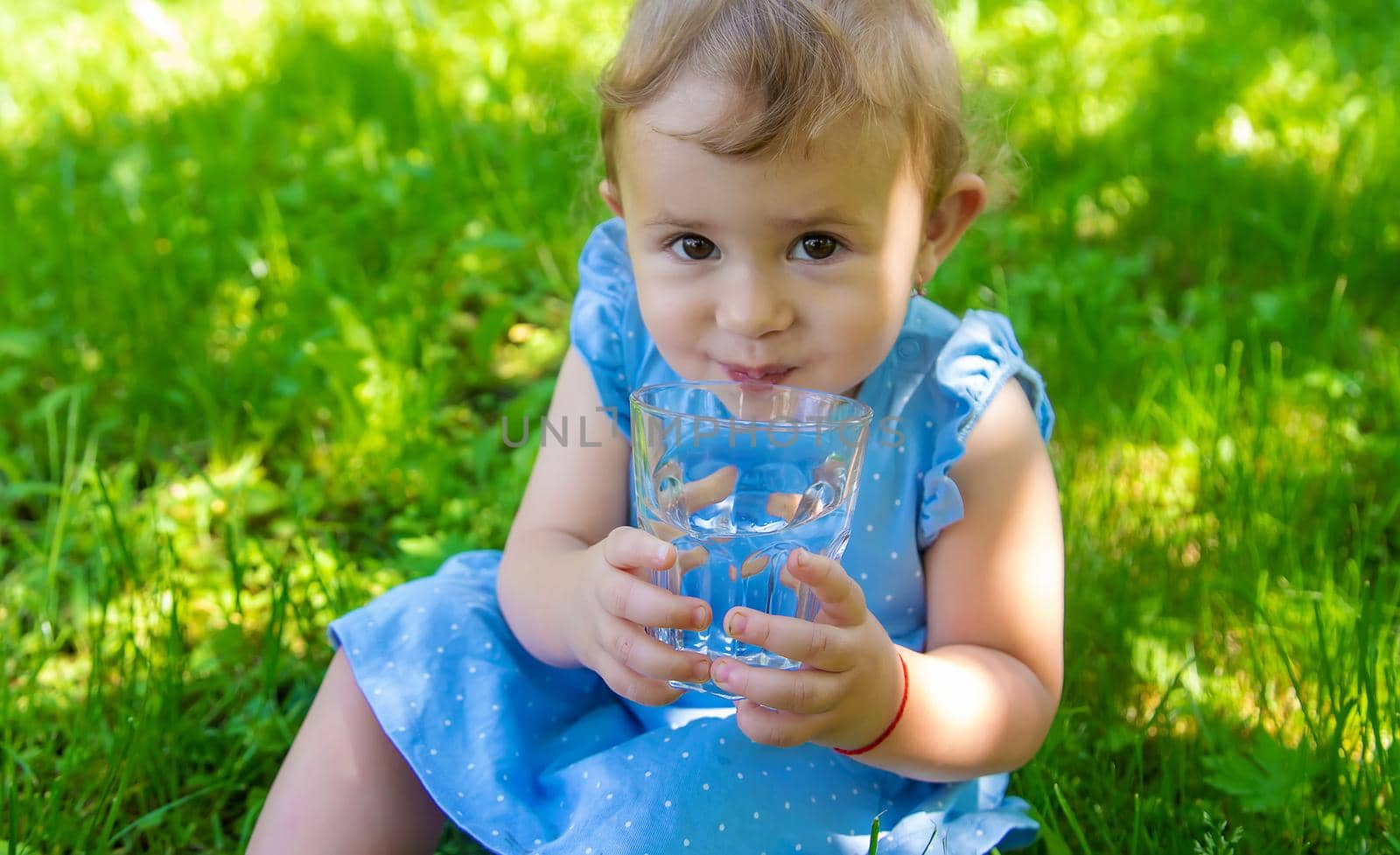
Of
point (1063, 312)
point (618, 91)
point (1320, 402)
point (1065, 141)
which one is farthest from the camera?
point (1065, 141)

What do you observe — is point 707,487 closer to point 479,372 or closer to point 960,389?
point 960,389

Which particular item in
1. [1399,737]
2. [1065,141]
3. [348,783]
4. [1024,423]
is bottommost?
[348,783]

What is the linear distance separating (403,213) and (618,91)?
176 centimetres

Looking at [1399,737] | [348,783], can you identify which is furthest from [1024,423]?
[348,783]

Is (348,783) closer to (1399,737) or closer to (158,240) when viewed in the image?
(1399,737)

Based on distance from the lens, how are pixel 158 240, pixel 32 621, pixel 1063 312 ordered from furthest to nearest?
pixel 158 240 → pixel 1063 312 → pixel 32 621

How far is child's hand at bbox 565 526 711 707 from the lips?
251mm

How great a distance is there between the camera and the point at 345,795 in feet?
5.24

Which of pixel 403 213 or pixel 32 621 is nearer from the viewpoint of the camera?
pixel 32 621

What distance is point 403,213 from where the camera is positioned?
3139 mm

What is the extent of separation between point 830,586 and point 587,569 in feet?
1.08

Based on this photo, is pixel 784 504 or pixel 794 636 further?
pixel 784 504

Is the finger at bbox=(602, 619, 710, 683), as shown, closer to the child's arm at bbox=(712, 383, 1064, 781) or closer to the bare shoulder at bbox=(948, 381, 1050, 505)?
the child's arm at bbox=(712, 383, 1064, 781)

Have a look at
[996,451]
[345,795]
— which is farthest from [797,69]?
[345,795]
